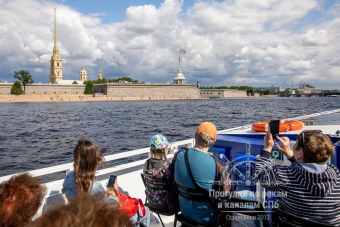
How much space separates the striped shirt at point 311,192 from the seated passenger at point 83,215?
1.44m

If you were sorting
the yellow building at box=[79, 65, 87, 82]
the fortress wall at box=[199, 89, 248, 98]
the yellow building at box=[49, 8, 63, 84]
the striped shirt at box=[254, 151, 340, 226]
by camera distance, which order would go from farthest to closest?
the yellow building at box=[79, 65, 87, 82]
the fortress wall at box=[199, 89, 248, 98]
the yellow building at box=[49, 8, 63, 84]
the striped shirt at box=[254, 151, 340, 226]

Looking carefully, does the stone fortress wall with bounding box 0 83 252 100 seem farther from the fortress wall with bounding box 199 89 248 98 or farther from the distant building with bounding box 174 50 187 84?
the fortress wall with bounding box 199 89 248 98

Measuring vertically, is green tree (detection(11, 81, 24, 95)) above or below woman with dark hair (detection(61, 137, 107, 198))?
above

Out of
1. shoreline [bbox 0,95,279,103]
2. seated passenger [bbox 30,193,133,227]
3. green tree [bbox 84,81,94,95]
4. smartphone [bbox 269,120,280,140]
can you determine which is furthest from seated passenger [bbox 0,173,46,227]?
green tree [bbox 84,81,94,95]

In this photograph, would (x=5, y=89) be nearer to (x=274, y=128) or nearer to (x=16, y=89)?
(x=16, y=89)

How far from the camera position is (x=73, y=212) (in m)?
0.87

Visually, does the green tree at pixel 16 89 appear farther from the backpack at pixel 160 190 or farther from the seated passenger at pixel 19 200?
the seated passenger at pixel 19 200

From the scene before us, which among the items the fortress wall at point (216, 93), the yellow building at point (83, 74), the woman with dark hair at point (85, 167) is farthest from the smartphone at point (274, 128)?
the yellow building at point (83, 74)

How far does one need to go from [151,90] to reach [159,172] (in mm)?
99856

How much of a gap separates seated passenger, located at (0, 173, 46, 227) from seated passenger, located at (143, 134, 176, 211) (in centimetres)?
144

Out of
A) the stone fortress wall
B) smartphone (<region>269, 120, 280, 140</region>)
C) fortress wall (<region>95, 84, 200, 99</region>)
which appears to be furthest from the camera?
fortress wall (<region>95, 84, 200, 99</region>)

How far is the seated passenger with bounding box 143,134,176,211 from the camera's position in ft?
9.06

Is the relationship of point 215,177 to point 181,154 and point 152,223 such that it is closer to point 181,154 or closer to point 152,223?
point 181,154

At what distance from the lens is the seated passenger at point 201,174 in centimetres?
232
